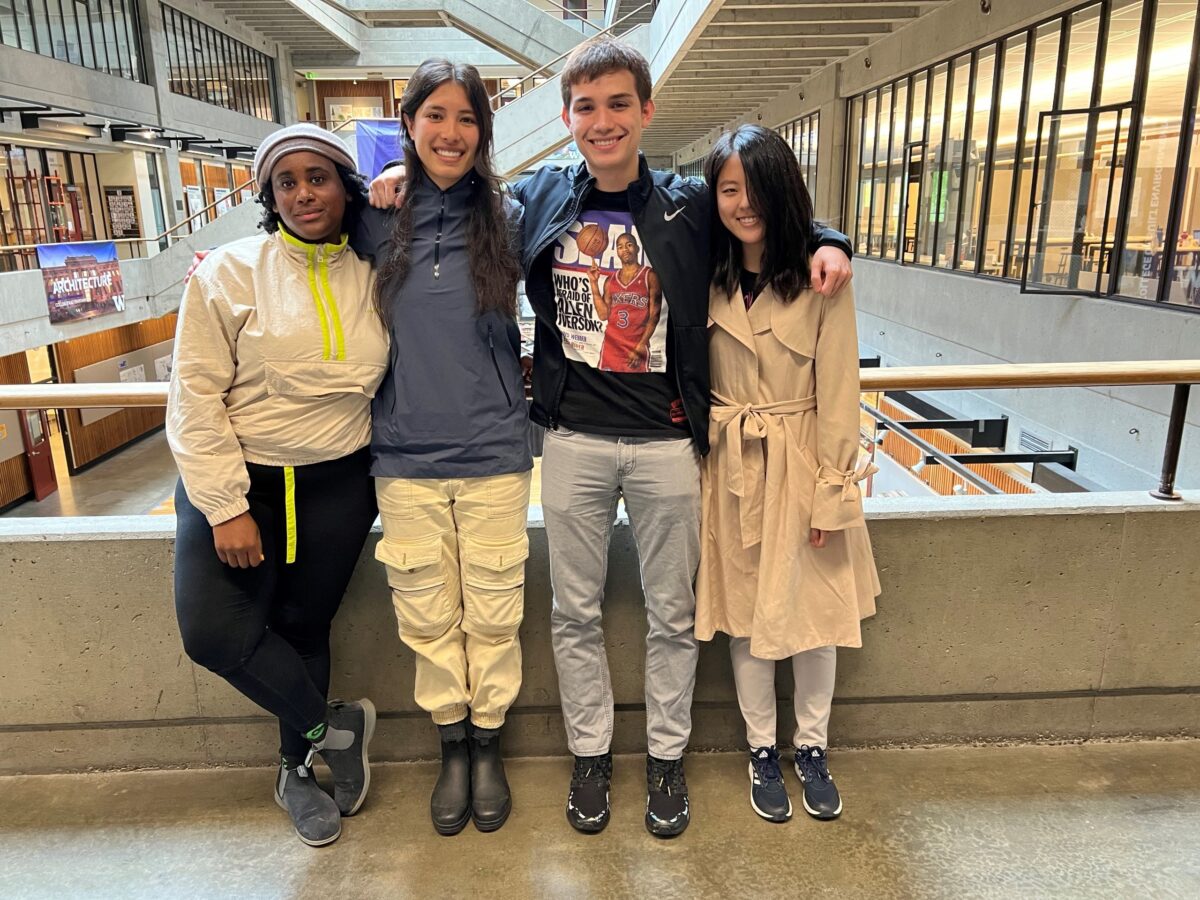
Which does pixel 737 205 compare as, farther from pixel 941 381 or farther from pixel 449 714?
pixel 449 714

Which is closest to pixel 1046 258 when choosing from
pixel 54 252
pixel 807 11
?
pixel 807 11

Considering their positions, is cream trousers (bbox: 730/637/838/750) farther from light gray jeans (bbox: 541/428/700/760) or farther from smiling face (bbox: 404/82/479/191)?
smiling face (bbox: 404/82/479/191)

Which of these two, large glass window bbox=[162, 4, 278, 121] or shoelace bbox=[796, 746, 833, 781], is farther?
large glass window bbox=[162, 4, 278, 121]

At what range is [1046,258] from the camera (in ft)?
30.0

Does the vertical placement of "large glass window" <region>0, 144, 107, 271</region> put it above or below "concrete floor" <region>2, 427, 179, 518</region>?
above

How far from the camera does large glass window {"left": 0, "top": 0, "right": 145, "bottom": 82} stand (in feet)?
57.4

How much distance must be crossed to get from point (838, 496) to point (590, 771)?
3.56 feet

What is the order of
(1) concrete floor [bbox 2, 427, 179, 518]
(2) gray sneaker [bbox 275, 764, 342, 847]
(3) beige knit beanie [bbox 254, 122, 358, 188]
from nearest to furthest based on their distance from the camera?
1. (3) beige knit beanie [bbox 254, 122, 358, 188]
2. (2) gray sneaker [bbox 275, 764, 342, 847]
3. (1) concrete floor [bbox 2, 427, 179, 518]

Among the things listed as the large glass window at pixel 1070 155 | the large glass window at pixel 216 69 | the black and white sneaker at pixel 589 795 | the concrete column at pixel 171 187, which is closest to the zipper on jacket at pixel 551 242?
the black and white sneaker at pixel 589 795

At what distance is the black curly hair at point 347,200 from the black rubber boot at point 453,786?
1442 millimetres

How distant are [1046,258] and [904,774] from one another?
8087 mm

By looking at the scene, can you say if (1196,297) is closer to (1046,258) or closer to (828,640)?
(1046,258)

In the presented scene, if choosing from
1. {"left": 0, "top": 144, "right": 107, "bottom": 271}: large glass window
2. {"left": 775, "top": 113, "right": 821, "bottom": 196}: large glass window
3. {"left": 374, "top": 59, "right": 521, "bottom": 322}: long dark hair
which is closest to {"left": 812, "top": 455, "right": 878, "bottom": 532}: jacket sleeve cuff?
{"left": 374, "top": 59, "right": 521, "bottom": 322}: long dark hair

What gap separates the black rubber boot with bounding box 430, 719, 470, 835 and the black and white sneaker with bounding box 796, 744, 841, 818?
3.26ft
